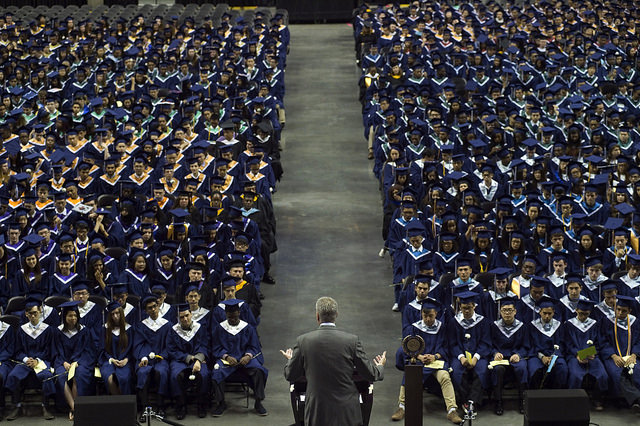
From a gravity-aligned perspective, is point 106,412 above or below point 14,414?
above

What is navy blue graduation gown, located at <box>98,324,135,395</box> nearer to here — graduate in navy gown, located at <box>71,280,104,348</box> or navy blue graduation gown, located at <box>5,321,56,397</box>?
graduate in navy gown, located at <box>71,280,104,348</box>

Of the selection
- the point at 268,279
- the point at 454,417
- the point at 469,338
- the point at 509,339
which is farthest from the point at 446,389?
the point at 268,279

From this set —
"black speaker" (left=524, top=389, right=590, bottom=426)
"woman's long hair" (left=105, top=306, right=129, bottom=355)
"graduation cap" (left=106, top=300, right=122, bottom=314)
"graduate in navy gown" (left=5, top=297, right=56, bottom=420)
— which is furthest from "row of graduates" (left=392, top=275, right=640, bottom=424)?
"graduate in navy gown" (left=5, top=297, right=56, bottom=420)

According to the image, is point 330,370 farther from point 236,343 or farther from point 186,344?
point 186,344

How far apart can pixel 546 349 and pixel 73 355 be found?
4402 millimetres

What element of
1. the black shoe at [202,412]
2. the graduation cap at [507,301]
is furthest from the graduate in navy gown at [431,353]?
the black shoe at [202,412]

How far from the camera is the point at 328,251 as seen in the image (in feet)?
49.5

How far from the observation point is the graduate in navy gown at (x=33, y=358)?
35.7 feet

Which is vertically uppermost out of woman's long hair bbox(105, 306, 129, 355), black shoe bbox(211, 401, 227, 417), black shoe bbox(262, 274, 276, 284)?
woman's long hair bbox(105, 306, 129, 355)

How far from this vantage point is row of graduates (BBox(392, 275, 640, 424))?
10.9m

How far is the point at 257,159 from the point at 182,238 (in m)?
2.29

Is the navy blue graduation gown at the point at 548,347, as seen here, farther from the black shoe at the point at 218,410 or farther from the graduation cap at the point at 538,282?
the black shoe at the point at 218,410

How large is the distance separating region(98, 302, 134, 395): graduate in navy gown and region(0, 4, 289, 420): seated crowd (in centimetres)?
1

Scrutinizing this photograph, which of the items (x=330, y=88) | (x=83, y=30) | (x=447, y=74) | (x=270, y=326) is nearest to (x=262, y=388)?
(x=270, y=326)
